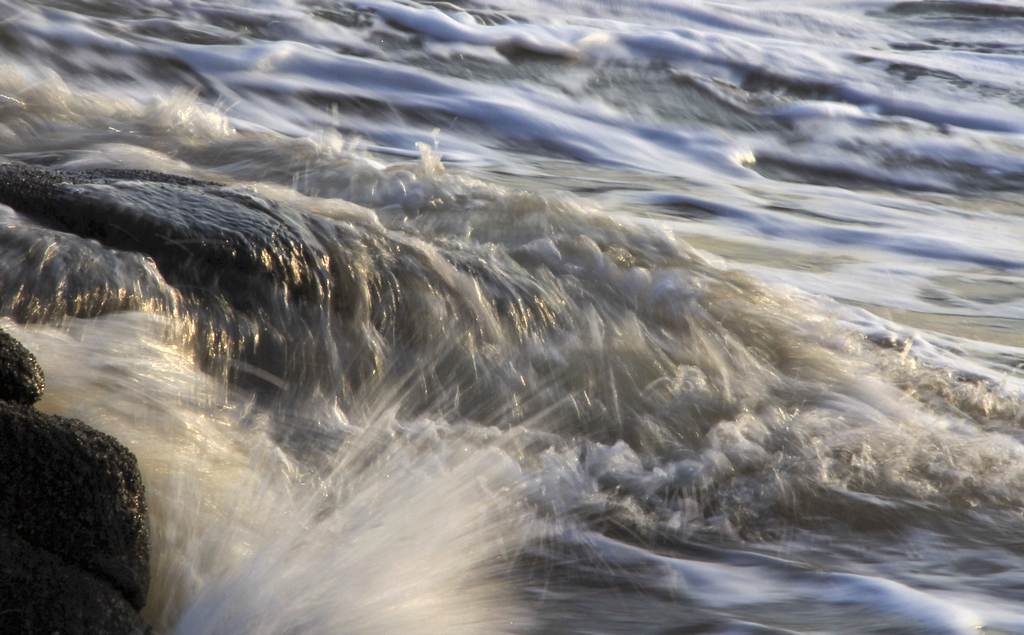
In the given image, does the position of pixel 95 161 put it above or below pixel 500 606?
above

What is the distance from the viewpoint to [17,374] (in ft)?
6.32

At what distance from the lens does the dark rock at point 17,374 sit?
191 cm

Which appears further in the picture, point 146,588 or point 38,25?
point 38,25

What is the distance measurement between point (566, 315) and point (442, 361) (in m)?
0.47

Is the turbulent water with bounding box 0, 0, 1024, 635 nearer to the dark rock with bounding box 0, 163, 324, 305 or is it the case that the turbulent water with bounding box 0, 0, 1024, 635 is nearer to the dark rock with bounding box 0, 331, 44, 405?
the dark rock with bounding box 0, 163, 324, 305

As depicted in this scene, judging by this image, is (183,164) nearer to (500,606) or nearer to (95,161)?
(95,161)

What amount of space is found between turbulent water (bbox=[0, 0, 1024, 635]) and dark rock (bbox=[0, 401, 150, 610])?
140mm

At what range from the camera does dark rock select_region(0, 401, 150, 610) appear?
1.76 m

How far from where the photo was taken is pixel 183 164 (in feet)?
13.5

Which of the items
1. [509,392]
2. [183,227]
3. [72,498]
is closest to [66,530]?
[72,498]

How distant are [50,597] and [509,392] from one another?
1437mm

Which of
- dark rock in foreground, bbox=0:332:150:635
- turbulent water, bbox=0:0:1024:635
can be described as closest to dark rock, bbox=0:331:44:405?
dark rock in foreground, bbox=0:332:150:635

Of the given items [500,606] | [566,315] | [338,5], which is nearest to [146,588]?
[500,606]

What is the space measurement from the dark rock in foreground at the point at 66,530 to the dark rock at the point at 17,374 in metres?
0.06
